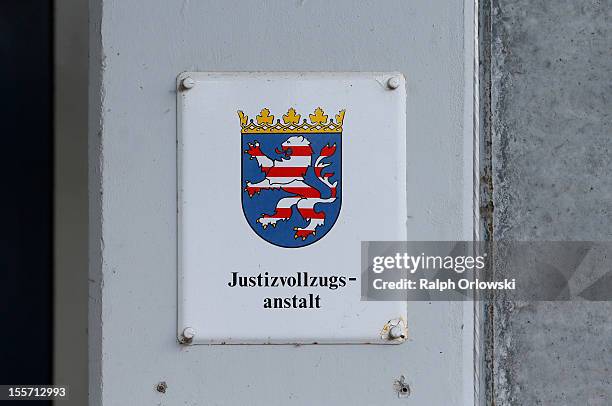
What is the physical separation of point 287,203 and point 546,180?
1.76ft


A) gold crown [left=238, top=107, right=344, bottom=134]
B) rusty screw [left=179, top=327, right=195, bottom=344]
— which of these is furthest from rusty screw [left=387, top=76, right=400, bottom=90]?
rusty screw [left=179, top=327, right=195, bottom=344]

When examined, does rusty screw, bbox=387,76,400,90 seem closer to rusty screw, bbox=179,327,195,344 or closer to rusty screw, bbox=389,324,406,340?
rusty screw, bbox=389,324,406,340

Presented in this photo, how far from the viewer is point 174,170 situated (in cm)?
148

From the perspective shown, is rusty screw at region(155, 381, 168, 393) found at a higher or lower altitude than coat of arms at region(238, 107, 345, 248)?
lower

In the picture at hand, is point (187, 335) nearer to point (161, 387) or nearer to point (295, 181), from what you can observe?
point (161, 387)

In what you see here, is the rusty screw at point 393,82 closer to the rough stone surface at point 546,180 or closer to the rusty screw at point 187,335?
the rough stone surface at point 546,180

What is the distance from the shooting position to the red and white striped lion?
4.77 feet

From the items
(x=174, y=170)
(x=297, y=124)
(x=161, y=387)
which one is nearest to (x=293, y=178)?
(x=297, y=124)

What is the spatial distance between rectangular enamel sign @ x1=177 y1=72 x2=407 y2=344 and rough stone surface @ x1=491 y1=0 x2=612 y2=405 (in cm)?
23

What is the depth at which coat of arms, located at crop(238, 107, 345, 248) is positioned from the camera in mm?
1454

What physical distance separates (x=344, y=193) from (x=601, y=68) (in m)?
0.59

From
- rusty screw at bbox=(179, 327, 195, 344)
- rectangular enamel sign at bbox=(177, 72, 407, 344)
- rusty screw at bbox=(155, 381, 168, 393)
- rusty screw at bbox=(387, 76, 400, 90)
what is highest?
rusty screw at bbox=(387, 76, 400, 90)

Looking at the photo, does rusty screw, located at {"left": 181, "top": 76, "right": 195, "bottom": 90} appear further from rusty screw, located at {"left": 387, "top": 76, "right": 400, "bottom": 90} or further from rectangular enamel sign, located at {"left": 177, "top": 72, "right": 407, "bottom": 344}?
rusty screw, located at {"left": 387, "top": 76, "right": 400, "bottom": 90}

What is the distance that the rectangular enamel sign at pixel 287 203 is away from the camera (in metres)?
1.46
